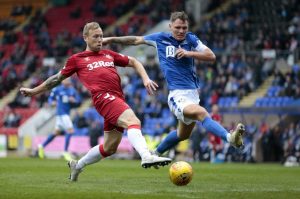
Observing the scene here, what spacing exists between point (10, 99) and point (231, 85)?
50.8 ft

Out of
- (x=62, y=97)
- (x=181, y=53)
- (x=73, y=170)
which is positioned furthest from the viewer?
(x=62, y=97)

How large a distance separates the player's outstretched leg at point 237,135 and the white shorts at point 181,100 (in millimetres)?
1571

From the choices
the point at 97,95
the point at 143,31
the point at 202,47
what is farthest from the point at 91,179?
the point at 143,31

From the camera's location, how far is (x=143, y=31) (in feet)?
123

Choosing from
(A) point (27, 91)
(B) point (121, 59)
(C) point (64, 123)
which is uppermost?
(B) point (121, 59)

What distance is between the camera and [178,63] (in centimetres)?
1216

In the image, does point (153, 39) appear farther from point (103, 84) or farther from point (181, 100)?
point (103, 84)

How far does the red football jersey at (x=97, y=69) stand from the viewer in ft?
35.9

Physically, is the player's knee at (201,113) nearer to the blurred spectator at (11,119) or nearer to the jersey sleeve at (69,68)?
the jersey sleeve at (69,68)

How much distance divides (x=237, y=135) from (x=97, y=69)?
240 centimetres

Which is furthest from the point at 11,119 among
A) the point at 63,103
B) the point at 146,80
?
the point at 146,80

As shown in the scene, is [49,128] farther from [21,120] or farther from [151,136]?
[151,136]

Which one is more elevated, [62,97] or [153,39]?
[153,39]

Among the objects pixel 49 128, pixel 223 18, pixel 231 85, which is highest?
pixel 223 18
